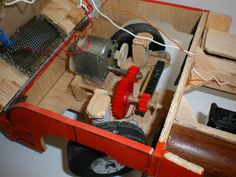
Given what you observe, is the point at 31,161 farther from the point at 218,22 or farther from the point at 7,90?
the point at 218,22

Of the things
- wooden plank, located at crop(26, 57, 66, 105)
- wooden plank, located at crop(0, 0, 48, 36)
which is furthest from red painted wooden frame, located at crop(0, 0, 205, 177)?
wooden plank, located at crop(0, 0, 48, 36)

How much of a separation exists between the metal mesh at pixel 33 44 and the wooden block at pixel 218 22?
68 cm

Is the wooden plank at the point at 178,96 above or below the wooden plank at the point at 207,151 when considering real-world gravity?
above

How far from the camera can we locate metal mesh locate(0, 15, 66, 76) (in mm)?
1078

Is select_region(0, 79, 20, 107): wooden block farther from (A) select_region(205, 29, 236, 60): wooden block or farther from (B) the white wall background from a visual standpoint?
(A) select_region(205, 29, 236, 60): wooden block

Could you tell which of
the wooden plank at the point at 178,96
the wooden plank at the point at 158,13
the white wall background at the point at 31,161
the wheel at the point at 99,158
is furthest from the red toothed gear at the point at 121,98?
the wooden plank at the point at 158,13

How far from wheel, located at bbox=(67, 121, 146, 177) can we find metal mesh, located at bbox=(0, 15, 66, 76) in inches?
15.6

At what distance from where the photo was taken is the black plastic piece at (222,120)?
83cm

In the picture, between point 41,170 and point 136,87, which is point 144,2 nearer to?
point 136,87

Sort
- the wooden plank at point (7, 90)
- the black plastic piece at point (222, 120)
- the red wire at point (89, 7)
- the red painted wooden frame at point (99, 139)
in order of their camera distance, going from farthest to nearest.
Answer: the red wire at point (89, 7) → the wooden plank at point (7, 90) → the black plastic piece at point (222, 120) → the red painted wooden frame at point (99, 139)

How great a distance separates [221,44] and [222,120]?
380mm

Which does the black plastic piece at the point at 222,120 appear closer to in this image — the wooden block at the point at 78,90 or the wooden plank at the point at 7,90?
the wooden block at the point at 78,90

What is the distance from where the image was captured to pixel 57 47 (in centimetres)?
119

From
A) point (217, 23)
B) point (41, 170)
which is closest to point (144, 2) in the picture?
point (217, 23)
